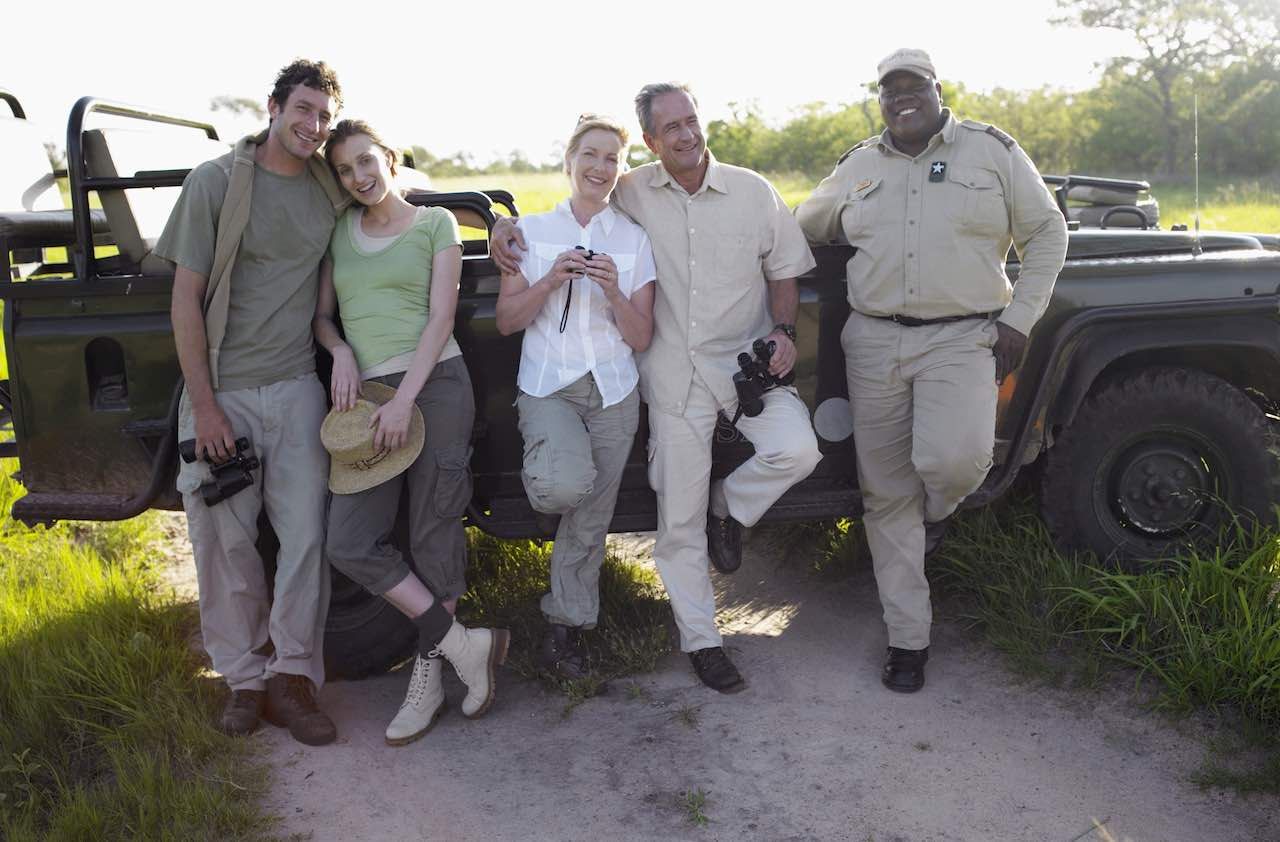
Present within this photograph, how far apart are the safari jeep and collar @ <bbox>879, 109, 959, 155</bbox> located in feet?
1.24

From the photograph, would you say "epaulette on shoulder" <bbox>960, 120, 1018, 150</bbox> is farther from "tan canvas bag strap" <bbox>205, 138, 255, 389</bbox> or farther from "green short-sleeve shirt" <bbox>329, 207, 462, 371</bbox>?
"tan canvas bag strap" <bbox>205, 138, 255, 389</bbox>

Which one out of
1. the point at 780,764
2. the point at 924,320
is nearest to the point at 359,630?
the point at 780,764

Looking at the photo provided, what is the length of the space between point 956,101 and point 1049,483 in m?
21.1

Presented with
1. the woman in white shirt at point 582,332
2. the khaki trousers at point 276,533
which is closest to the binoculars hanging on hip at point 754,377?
the woman in white shirt at point 582,332

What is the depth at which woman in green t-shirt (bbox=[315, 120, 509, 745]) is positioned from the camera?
3500 millimetres

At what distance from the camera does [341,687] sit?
4047mm

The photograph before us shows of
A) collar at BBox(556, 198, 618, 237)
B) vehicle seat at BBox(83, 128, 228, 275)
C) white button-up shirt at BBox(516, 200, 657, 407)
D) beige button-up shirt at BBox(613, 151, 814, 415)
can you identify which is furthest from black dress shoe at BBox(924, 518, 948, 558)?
vehicle seat at BBox(83, 128, 228, 275)

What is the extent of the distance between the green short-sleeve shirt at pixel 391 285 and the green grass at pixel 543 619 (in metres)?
1.16

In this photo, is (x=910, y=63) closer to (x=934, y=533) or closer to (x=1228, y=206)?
(x=934, y=533)

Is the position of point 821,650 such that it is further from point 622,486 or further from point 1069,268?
point 1069,268

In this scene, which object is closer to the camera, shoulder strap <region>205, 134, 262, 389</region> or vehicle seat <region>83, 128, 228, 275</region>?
shoulder strap <region>205, 134, 262, 389</region>

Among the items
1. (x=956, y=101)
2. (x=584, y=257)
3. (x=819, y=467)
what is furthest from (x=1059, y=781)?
(x=956, y=101)

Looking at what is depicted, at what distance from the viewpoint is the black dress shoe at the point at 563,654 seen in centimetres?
388

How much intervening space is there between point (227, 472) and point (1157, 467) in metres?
3.17
